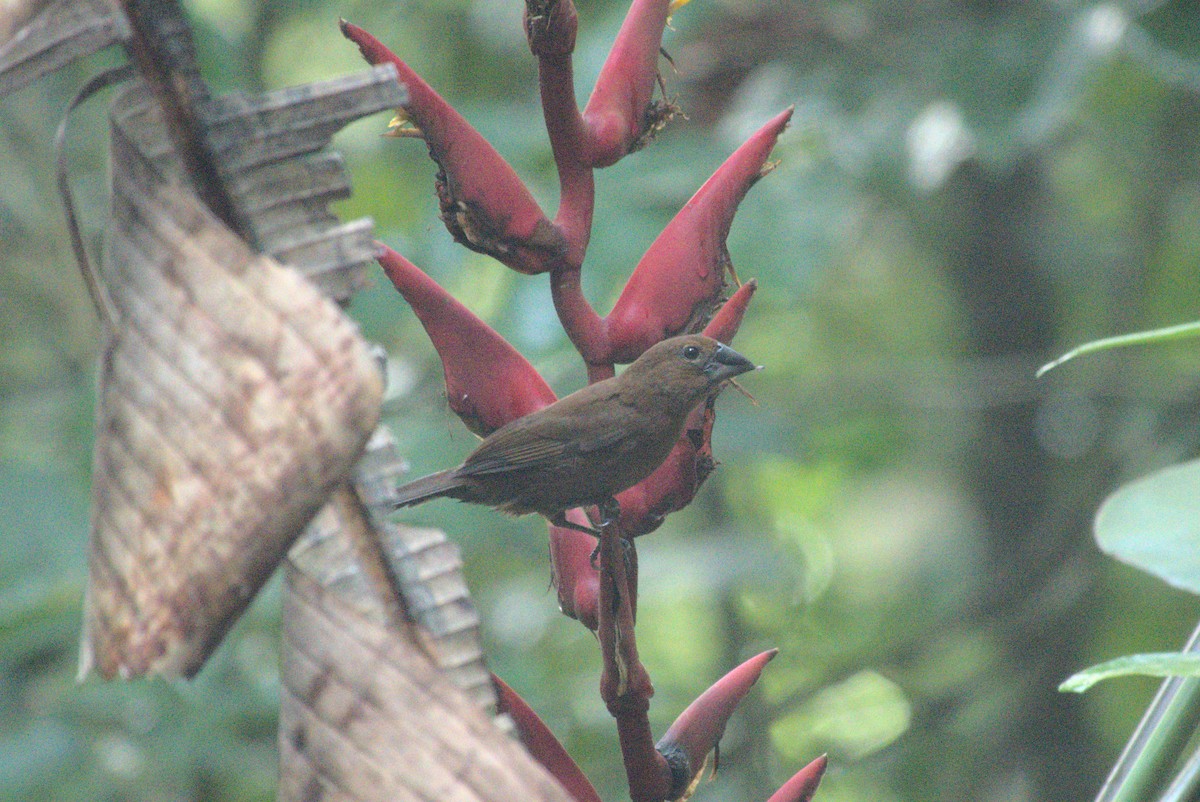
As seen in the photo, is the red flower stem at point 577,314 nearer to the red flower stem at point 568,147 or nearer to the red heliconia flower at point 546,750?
the red flower stem at point 568,147

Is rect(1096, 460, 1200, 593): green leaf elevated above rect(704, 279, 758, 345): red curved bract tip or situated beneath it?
situated beneath

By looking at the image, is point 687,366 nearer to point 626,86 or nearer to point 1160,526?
point 626,86

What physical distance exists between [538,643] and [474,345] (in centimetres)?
261

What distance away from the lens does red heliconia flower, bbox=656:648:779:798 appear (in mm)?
1165

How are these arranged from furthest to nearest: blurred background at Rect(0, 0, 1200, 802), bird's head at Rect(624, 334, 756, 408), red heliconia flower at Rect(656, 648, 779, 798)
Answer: blurred background at Rect(0, 0, 1200, 802) → bird's head at Rect(624, 334, 756, 408) → red heliconia flower at Rect(656, 648, 779, 798)

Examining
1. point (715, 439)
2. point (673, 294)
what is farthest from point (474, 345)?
point (715, 439)

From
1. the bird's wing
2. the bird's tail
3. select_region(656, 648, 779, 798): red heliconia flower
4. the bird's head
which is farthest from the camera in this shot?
the bird's tail

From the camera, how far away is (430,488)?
1793 millimetres

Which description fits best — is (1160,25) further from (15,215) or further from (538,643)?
(15,215)

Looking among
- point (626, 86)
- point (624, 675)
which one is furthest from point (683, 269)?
point (624, 675)

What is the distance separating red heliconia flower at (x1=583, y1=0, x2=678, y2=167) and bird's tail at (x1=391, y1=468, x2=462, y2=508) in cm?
65

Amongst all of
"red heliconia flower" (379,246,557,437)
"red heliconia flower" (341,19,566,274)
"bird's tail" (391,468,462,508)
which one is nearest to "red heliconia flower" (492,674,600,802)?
"red heliconia flower" (379,246,557,437)

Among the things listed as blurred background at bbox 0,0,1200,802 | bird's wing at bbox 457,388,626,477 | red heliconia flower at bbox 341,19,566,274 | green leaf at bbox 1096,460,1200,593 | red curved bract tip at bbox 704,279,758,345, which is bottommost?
blurred background at bbox 0,0,1200,802

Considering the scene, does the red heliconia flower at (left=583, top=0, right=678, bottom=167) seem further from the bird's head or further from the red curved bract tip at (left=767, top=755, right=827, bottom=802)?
the red curved bract tip at (left=767, top=755, right=827, bottom=802)
